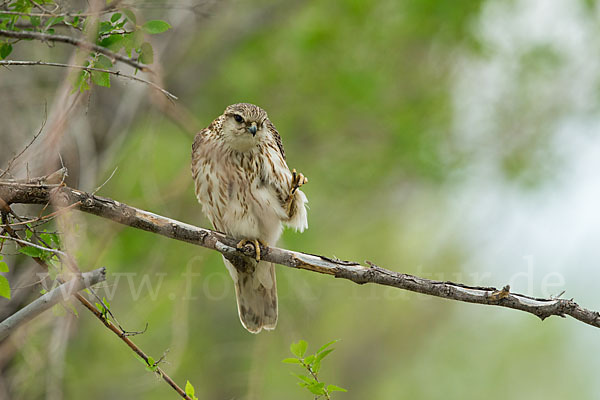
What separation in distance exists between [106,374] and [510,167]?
254 inches

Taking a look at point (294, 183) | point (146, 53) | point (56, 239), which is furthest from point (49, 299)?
point (294, 183)

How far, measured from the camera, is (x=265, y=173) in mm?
4312

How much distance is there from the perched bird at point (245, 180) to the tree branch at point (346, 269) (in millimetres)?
828

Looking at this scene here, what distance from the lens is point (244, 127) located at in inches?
167

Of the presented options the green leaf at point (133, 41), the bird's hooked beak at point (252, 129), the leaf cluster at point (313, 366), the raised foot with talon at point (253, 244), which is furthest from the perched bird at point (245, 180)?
the green leaf at point (133, 41)


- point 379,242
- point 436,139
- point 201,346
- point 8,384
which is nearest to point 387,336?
point 379,242

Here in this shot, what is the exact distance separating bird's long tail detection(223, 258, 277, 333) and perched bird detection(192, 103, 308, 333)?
0.36 meters

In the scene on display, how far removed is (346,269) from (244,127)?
4.42 feet

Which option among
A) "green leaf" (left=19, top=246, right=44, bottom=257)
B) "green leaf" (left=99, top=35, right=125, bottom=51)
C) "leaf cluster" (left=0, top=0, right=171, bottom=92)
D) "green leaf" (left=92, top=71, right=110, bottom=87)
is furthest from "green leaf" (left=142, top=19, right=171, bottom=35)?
"green leaf" (left=19, top=246, right=44, bottom=257)

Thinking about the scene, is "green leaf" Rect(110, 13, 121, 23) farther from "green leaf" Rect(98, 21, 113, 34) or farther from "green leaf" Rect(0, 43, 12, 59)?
"green leaf" Rect(0, 43, 12, 59)

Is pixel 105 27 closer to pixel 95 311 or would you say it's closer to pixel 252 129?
pixel 95 311

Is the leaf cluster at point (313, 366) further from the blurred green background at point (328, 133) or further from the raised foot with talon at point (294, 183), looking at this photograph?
the blurred green background at point (328, 133)

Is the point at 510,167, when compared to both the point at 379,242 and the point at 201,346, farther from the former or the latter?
the point at 201,346

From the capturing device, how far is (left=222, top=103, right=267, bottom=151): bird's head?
4.25m
